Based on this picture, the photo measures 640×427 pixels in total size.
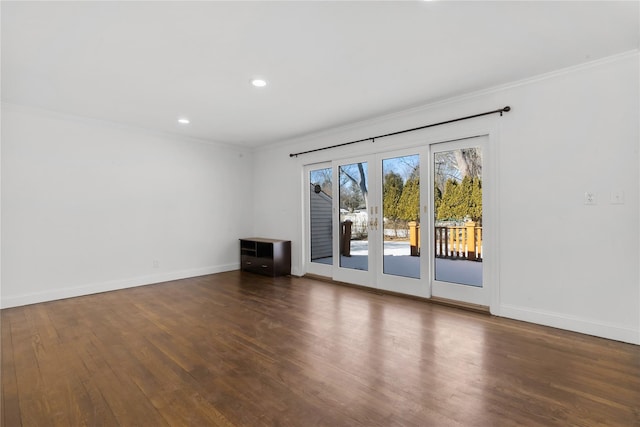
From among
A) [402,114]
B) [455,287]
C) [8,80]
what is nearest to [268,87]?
[402,114]

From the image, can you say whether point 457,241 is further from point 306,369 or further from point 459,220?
point 306,369

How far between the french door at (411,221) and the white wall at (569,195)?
328 mm

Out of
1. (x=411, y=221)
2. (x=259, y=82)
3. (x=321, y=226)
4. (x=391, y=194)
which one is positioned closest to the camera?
(x=259, y=82)

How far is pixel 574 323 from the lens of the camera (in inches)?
115

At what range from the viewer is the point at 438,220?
394 cm

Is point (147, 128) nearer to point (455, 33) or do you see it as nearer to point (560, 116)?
point (455, 33)

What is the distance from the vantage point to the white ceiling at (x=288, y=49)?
2084mm

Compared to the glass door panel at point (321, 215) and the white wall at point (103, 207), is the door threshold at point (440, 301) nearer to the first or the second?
the glass door panel at point (321, 215)

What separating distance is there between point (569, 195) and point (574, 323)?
1228 millimetres

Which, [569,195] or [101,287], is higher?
[569,195]

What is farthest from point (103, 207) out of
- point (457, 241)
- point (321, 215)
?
point (457, 241)

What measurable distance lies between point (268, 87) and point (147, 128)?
2762mm

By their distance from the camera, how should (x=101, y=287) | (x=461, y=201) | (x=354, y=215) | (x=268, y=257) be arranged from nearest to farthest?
(x=461, y=201) → (x=101, y=287) → (x=354, y=215) → (x=268, y=257)

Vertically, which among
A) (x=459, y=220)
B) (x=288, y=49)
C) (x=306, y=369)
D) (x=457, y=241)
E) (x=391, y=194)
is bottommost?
(x=306, y=369)
